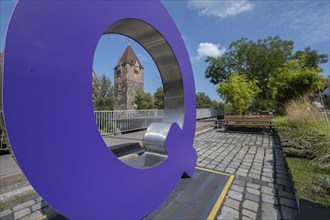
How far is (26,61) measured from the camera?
4.00 ft

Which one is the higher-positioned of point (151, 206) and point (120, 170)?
point (120, 170)

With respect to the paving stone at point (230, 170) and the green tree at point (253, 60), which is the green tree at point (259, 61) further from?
the paving stone at point (230, 170)

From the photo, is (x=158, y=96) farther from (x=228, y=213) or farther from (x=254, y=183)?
(x=228, y=213)

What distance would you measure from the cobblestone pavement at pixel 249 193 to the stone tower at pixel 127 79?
44.0m

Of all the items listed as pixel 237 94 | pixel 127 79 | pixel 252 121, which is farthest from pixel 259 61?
pixel 127 79

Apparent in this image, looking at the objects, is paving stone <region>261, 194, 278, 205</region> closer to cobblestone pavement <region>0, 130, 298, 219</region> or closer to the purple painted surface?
cobblestone pavement <region>0, 130, 298, 219</region>

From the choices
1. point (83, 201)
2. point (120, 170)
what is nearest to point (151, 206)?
point (120, 170)

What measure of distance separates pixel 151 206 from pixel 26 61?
76.7 inches

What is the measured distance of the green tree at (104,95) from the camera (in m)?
23.0

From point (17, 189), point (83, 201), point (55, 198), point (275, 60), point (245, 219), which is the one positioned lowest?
point (245, 219)

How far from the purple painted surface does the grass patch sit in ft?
8.40

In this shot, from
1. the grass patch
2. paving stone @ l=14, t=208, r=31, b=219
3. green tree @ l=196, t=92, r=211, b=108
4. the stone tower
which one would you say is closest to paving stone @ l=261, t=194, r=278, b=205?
the grass patch

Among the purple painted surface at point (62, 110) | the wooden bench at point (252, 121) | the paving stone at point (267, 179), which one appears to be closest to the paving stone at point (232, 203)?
the paving stone at point (267, 179)

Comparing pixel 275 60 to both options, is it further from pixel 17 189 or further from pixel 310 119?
pixel 17 189
